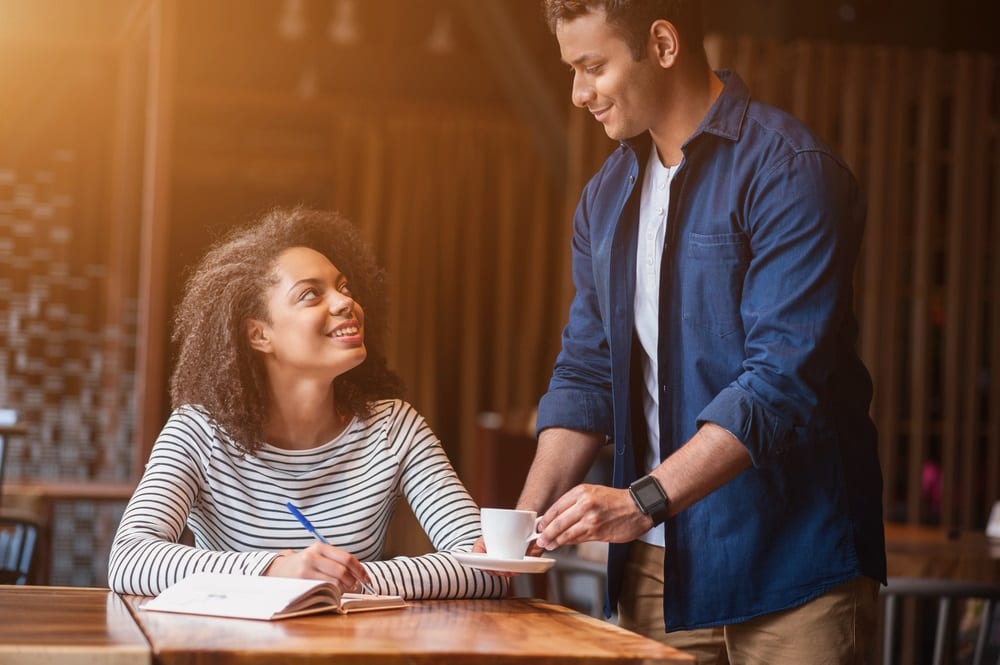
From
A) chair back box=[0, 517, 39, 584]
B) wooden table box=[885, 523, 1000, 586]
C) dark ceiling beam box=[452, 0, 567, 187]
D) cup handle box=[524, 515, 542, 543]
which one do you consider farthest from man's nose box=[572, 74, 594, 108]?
dark ceiling beam box=[452, 0, 567, 187]

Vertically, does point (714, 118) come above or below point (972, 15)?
below

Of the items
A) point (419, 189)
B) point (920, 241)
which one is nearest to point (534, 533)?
point (920, 241)

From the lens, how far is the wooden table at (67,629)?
132 cm

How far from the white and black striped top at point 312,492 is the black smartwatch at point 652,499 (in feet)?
0.99

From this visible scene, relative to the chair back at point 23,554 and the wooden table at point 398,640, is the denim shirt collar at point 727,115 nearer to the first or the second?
the wooden table at point 398,640

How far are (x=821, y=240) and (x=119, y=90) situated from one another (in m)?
4.21

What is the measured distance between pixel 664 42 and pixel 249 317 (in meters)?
0.89

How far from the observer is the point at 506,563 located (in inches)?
67.3

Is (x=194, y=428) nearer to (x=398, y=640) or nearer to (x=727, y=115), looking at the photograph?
(x=398, y=640)

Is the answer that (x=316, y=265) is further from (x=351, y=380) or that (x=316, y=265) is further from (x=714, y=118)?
(x=714, y=118)

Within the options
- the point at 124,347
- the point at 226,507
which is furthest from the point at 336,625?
the point at 124,347

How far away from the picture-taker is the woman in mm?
2033

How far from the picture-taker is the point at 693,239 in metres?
1.97

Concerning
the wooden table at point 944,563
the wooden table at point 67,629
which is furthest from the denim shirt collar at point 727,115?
the wooden table at point 944,563
